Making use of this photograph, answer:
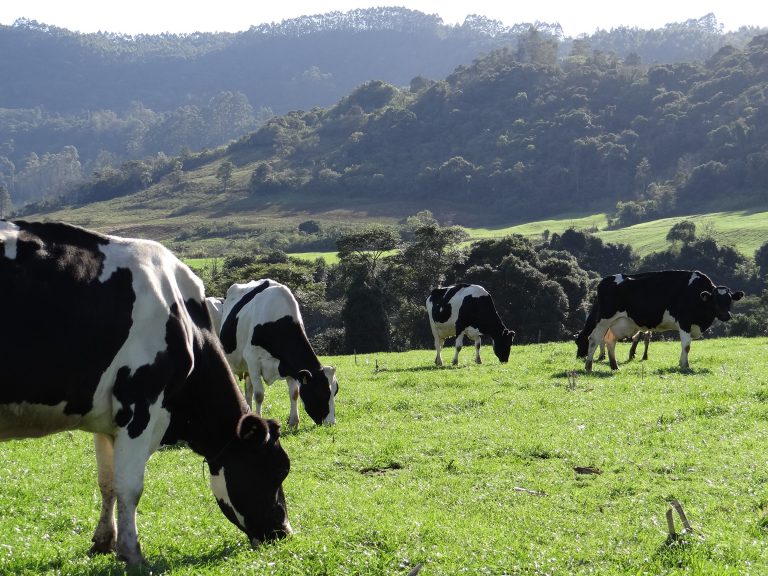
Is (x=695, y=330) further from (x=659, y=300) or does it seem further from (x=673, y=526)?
(x=673, y=526)

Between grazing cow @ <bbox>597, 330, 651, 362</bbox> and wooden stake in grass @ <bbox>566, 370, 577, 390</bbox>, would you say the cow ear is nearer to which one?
wooden stake in grass @ <bbox>566, 370, 577, 390</bbox>

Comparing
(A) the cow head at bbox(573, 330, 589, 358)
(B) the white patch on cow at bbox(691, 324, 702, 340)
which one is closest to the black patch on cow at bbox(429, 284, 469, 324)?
(A) the cow head at bbox(573, 330, 589, 358)

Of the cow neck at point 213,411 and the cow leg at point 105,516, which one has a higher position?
the cow neck at point 213,411

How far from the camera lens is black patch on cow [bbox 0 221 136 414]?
8.02 metres

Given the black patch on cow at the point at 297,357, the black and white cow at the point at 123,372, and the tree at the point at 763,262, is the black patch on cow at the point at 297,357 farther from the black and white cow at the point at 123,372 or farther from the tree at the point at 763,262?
the tree at the point at 763,262

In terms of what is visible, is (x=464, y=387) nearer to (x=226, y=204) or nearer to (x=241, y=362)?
(x=241, y=362)

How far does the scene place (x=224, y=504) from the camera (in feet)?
32.6

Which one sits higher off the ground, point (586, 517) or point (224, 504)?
point (224, 504)

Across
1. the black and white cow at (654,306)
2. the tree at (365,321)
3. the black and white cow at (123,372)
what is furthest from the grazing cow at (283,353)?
the tree at (365,321)

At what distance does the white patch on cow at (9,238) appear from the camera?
8203mm

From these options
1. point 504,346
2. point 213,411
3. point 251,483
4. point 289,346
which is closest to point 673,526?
point 251,483

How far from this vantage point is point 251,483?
Answer: 9875 mm

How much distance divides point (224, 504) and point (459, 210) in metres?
183

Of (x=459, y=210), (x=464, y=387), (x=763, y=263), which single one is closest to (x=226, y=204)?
(x=459, y=210)
